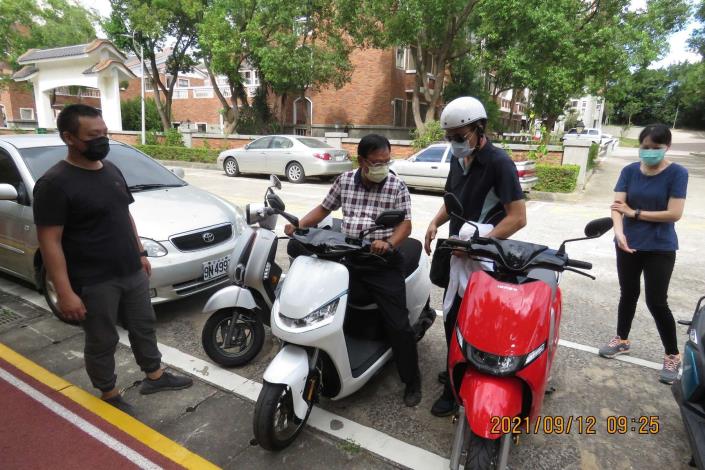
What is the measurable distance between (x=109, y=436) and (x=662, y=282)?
3.74 metres

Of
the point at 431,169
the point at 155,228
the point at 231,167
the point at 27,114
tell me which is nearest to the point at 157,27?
the point at 231,167

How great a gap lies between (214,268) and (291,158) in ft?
33.7

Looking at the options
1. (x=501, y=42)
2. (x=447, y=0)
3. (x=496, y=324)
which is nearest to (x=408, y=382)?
(x=496, y=324)

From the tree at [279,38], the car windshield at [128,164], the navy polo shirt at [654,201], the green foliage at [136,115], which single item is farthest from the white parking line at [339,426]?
the green foliage at [136,115]

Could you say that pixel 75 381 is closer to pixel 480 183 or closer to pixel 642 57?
pixel 480 183

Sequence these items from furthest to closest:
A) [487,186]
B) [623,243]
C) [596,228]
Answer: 1. [623,243]
2. [487,186]
3. [596,228]

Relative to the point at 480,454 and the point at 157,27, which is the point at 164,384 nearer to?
the point at 480,454

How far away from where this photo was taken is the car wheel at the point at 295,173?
1405cm

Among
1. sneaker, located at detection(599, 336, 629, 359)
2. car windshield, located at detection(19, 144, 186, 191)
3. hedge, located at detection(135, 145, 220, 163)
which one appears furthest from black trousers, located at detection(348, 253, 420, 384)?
hedge, located at detection(135, 145, 220, 163)

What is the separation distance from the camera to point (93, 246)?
2.64 meters

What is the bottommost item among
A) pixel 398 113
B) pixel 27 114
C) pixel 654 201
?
pixel 654 201

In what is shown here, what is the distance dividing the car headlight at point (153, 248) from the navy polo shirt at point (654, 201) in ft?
12.1

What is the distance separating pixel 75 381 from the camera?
3.28m

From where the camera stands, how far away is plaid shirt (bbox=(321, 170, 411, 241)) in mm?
3057
